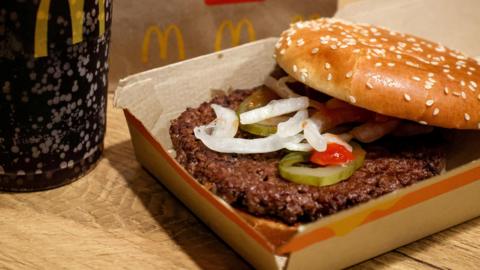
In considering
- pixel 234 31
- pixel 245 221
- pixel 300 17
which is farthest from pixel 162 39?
pixel 245 221

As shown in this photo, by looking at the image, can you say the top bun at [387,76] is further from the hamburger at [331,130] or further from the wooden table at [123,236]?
the wooden table at [123,236]

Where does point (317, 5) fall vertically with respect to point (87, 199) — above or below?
above

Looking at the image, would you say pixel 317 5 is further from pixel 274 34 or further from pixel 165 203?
pixel 165 203

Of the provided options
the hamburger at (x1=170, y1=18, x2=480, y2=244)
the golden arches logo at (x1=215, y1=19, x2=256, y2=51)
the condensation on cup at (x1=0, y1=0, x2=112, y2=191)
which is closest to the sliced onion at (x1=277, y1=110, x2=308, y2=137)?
the hamburger at (x1=170, y1=18, x2=480, y2=244)

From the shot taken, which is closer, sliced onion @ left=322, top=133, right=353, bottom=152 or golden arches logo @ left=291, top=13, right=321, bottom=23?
sliced onion @ left=322, top=133, right=353, bottom=152

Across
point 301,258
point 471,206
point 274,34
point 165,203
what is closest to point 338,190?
point 301,258

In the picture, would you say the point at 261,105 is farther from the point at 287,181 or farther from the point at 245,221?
the point at 245,221

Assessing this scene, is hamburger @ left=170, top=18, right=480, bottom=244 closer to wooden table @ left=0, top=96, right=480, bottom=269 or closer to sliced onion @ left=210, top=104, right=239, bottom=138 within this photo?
sliced onion @ left=210, top=104, right=239, bottom=138
